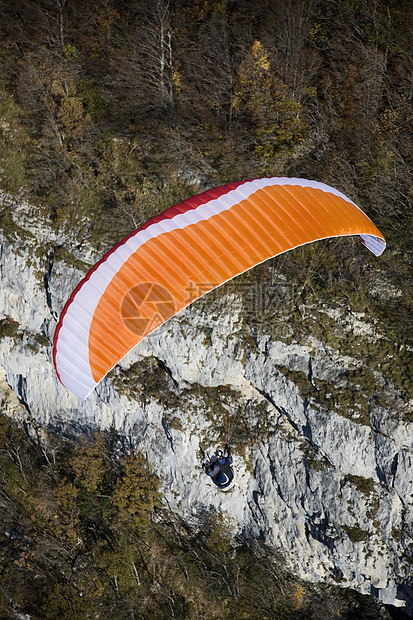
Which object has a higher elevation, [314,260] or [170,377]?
[314,260]

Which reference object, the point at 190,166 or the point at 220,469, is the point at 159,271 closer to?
the point at 190,166

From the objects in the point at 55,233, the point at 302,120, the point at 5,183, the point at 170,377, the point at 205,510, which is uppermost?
the point at 302,120

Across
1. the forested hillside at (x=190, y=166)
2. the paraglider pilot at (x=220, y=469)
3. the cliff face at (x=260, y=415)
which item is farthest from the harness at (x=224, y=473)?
the forested hillside at (x=190, y=166)

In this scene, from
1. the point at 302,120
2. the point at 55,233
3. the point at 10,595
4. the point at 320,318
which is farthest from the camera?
the point at 10,595

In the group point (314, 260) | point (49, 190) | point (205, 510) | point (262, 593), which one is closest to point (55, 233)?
point (49, 190)

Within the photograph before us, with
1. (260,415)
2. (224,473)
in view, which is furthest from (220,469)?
(260,415)

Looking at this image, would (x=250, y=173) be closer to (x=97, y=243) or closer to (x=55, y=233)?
(x=97, y=243)
